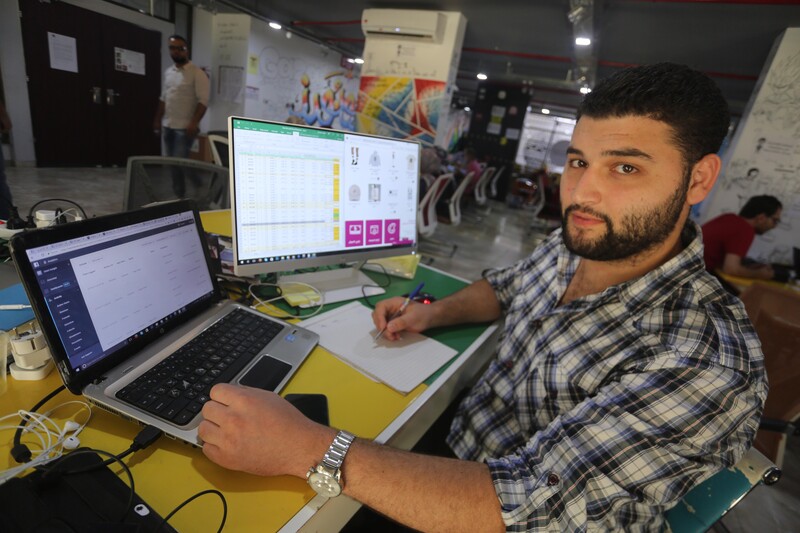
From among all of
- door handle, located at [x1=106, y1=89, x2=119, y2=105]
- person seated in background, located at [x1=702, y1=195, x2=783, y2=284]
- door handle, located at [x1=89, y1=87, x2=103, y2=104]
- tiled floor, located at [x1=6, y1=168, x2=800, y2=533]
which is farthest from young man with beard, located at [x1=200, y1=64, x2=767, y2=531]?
door handle, located at [x1=106, y1=89, x2=119, y2=105]

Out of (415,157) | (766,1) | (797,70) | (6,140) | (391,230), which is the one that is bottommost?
(6,140)

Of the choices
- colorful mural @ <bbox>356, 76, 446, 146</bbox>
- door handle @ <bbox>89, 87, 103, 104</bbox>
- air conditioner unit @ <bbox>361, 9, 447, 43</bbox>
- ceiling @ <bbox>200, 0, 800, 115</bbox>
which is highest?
ceiling @ <bbox>200, 0, 800, 115</bbox>

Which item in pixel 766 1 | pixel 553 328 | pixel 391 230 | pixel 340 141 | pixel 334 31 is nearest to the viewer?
pixel 553 328

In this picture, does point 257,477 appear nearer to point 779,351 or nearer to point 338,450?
point 338,450

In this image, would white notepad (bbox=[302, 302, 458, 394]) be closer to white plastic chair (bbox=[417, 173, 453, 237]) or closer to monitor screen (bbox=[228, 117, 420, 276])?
monitor screen (bbox=[228, 117, 420, 276])

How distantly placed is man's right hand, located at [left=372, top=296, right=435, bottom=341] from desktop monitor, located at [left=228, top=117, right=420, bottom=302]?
0.19 m

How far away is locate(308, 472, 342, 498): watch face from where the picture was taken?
1.93ft

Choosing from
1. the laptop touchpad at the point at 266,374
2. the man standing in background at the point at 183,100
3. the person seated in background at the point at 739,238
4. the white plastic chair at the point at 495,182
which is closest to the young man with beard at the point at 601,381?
the laptop touchpad at the point at 266,374

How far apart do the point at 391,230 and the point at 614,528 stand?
3.31 ft

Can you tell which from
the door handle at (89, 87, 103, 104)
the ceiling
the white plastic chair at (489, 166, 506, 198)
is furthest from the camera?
the white plastic chair at (489, 166, 506, 198)

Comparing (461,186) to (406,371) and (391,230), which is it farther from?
(406,371)

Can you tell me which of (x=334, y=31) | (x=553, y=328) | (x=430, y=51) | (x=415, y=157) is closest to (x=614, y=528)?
(x=553, y=328)

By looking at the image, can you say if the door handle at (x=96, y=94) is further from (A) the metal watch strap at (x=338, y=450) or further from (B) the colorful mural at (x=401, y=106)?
(A) the metal watch strap at (x=338, y=450)

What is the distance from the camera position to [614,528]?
0.63 metres
